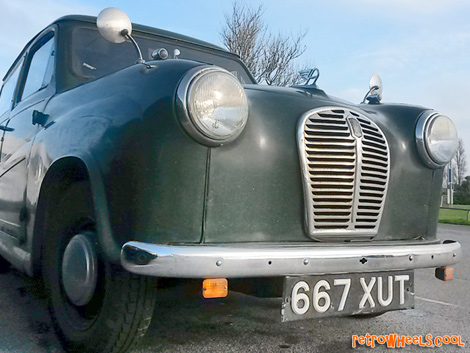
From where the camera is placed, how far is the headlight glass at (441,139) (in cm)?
251

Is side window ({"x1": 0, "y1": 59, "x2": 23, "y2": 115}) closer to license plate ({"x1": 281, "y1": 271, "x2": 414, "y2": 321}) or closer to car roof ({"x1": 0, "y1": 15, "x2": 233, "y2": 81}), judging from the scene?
car roof ({"x1": 0, "y1": 15, "x2": 233, "y2": 81})

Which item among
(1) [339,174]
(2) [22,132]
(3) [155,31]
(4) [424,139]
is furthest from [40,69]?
(4) [424,139]

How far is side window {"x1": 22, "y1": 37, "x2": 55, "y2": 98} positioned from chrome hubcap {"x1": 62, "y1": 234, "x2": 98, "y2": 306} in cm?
134

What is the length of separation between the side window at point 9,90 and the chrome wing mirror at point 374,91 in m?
2.65

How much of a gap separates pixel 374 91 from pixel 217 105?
61.7 inches

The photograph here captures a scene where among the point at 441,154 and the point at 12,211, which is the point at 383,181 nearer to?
the point at 441,154

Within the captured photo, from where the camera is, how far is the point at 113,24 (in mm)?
2244

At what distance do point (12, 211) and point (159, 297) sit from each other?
3.87 ft

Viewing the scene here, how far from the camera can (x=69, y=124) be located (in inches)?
90.8

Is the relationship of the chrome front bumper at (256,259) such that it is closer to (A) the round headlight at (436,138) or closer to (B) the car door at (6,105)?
(A) the round headlight at (436,138)

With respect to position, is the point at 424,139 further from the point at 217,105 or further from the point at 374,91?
the point at 217,105

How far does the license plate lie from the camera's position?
1.93m

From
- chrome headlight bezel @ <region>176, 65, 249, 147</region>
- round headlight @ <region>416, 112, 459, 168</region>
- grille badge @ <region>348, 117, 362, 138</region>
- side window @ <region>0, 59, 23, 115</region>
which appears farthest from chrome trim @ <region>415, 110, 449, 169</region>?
side window @ <region>0, 59, 23, 115</region>

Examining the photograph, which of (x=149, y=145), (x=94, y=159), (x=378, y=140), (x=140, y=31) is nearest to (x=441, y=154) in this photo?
(x=378, y=140)
